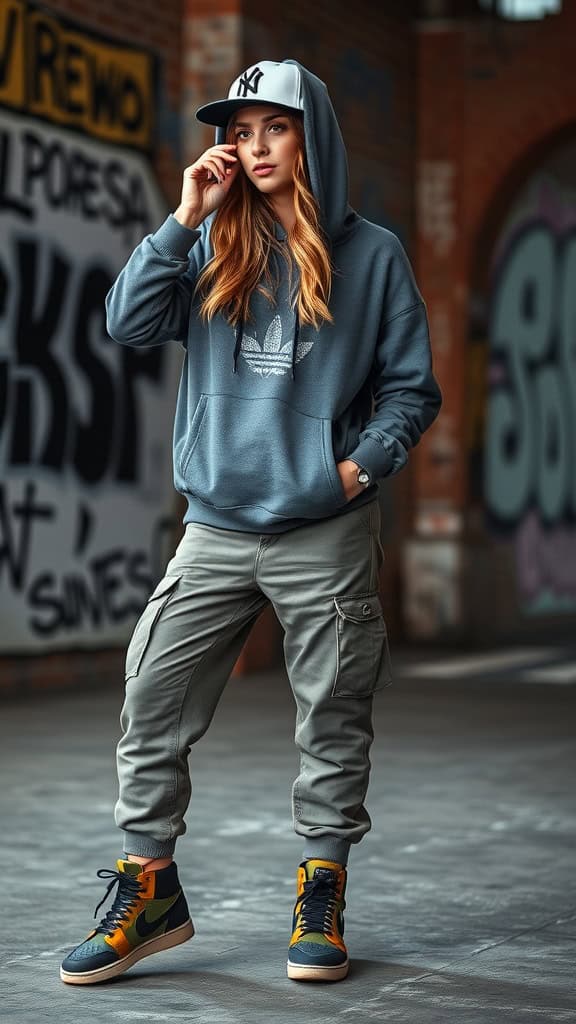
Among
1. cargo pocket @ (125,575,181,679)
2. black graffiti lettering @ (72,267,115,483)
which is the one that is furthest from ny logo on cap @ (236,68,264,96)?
black graffiti lettering @ (72,267,115,483)

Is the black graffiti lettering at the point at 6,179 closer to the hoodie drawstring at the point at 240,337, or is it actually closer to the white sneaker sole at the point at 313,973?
Result: the hoodie drawstring at the point at 240,337

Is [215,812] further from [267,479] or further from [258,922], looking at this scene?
[267,479]

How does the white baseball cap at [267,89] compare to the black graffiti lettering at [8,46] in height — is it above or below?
below

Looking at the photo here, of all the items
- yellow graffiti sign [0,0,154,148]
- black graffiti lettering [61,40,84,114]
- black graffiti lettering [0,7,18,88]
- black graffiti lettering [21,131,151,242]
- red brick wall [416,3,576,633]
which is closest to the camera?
black graffiti lettering [0,7,18,88]

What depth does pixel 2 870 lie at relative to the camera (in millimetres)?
5305

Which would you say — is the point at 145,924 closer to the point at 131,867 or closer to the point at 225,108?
the point at 131,867

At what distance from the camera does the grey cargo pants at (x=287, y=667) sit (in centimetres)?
404

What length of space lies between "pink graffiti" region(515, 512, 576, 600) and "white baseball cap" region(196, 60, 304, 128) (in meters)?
11.6

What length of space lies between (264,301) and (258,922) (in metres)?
1.63

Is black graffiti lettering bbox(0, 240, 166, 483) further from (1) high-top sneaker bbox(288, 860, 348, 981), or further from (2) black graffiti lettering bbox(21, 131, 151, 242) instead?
(1) high-top sneaker bbox(288, 860, 348, 981)

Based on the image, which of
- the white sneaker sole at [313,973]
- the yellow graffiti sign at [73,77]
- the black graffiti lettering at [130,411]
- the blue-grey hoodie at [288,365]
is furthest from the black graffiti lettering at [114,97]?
the white sneaker sole at [313,973]

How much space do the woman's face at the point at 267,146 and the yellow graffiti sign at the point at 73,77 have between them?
18.8ft

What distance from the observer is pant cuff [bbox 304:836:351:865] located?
4.11 meters

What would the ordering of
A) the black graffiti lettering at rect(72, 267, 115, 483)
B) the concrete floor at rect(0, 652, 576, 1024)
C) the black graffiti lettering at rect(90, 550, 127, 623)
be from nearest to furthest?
1. the concrete floor at rect(0, 652, 576, 1024)
2. the black graffiti lettering at rect(72, 267, 115, 483)
3. the black graffiti lettering at rect(90, 550, 127, 623)
